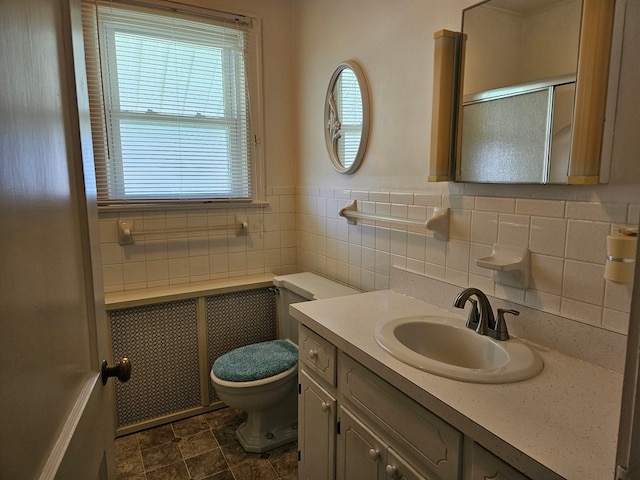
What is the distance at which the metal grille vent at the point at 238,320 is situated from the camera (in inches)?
96.9

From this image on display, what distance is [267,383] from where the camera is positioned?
200 cm

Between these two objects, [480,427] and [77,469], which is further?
[480,427]

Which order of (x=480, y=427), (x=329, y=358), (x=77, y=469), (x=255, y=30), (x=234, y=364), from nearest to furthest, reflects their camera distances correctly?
1. (x=77, y=469)
2. (x=480, y=427)
3. (x=329, y=358)
4. (x=234, y=364)
5. (x=255, y=30)

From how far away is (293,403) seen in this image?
2.24 metres

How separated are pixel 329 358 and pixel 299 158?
1610 millimetres

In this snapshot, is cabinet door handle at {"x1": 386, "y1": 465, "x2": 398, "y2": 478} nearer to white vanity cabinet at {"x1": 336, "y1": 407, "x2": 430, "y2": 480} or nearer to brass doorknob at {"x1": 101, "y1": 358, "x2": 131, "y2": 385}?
white vanity cabinet at {"x1": 336, "y1": 407, "x2": 430, "y2": 480}

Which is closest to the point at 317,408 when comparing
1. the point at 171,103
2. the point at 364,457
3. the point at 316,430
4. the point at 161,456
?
the point at 316,430

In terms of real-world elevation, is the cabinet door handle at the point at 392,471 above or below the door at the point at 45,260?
below

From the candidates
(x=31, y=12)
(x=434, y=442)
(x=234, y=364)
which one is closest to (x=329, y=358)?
(x=434, y=442)

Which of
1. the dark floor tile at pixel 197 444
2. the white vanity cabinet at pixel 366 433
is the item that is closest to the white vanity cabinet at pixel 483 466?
the white vanity cabinet at pixel 366 433

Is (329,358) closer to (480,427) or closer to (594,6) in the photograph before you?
(480,427)

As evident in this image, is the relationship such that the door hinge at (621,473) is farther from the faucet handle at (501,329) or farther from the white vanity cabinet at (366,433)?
the faucet handle at (501,329)

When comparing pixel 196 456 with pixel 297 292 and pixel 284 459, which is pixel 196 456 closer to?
pixel 284 459

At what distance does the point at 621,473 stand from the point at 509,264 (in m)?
0.87
